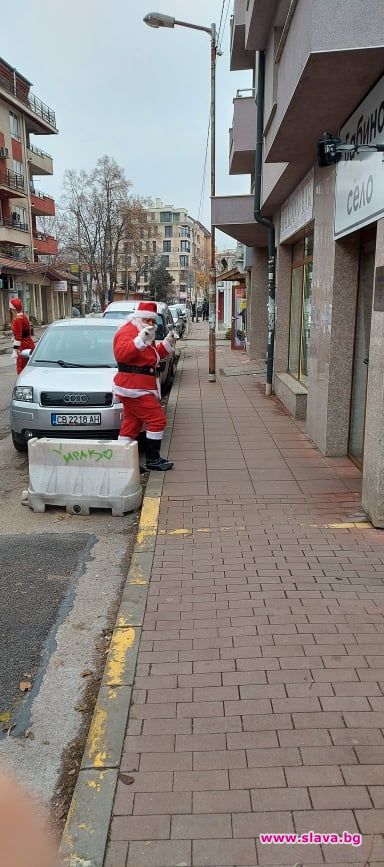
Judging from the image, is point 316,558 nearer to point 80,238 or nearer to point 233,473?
point 233,473

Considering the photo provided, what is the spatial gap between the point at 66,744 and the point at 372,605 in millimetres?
1892

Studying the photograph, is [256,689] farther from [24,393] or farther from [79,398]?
[24,393]

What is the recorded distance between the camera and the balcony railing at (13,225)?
37.0 metres

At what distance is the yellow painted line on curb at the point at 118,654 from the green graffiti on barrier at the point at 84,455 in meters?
2.26

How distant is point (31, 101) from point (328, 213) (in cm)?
4202

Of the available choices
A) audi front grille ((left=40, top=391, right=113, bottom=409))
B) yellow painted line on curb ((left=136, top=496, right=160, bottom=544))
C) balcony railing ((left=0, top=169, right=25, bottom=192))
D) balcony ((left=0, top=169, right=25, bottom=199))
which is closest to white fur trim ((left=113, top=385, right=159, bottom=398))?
audi front grille ((left=40, top=391, right=113, bottom=409))

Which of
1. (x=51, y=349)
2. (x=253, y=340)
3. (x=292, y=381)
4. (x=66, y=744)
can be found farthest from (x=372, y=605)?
(x=253, y=340)

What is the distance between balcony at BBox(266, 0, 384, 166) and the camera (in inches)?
173

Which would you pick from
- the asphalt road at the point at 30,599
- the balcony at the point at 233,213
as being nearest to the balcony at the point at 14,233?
the balcony at the point at 233,213

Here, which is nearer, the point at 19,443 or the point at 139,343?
the point at 139,343

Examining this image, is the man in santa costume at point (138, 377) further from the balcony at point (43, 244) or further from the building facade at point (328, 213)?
the balcony at point (43, 244)

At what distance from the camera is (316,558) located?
4.43 meters

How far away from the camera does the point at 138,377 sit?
6246mm

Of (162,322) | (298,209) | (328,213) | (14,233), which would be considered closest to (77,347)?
(328,213)
